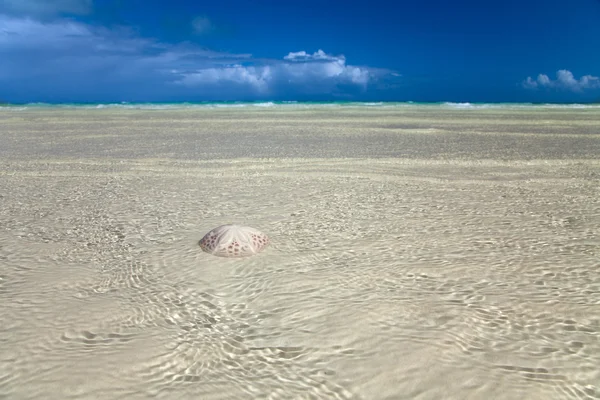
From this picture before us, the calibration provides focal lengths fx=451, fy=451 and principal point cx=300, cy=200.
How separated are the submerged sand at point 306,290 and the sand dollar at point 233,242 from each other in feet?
0.37

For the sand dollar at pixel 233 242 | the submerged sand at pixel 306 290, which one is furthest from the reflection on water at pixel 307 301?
the sand dollar at pixel 233 242

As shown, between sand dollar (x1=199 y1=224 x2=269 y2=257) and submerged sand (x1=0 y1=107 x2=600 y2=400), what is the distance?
0.37 ft

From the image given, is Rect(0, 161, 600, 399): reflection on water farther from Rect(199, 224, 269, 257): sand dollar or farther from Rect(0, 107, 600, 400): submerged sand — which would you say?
Rect(199, 224, 269, 257): sand dollar

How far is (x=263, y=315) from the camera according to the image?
3518 millimetres

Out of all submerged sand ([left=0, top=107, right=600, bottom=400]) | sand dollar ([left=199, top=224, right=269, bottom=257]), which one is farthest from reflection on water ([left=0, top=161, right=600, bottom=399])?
sand dollar ([left=199, top=224, right=269, bottom=257])

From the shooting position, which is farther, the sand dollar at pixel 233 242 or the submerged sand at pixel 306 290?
the sand dollar at pixel 233 242

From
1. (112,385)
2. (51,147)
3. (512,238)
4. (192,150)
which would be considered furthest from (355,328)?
(51,147)

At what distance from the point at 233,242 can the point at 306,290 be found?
117 cm

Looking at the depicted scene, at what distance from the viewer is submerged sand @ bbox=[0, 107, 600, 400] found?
2.79 metres

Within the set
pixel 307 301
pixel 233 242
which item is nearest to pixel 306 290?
pixel 307 301

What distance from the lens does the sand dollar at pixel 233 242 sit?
185 inches

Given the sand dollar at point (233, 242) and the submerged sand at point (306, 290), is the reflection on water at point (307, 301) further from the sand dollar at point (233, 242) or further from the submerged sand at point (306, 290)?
the sand dollar at point (233, 242)

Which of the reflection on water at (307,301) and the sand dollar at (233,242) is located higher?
the sand dollar at (233,242)

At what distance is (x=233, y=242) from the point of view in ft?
15.6
